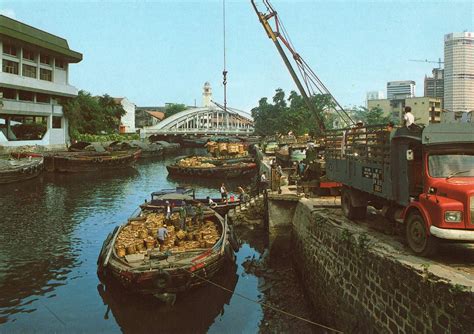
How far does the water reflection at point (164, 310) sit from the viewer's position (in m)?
13.6

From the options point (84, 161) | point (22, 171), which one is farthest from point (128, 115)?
point (22, 171)

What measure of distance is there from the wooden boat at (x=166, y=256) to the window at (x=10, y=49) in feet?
150

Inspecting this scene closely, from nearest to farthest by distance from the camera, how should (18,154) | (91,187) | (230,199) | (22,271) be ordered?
(22,271)
(230,199)
(91,187)
(18,154)

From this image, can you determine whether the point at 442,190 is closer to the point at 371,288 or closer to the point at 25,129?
the point at 371,288

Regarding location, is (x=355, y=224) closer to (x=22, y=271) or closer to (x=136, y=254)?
(x=136, y=254)

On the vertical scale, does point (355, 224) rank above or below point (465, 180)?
below

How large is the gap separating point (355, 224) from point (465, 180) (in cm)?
477

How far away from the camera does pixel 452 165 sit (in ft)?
29.8

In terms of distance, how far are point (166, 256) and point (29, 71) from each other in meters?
54.0

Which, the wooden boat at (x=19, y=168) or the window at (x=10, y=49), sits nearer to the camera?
the wooden boat at (x=19, y=168)

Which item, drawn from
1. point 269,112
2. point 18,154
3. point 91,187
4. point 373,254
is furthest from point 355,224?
point 269,112

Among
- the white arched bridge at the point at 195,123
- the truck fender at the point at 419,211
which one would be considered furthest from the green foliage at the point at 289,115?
the truck fender at the point at 419,211

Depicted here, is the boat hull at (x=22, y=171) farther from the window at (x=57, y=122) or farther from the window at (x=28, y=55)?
the window at (x=28, y=55)

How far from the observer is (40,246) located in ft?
71.1
